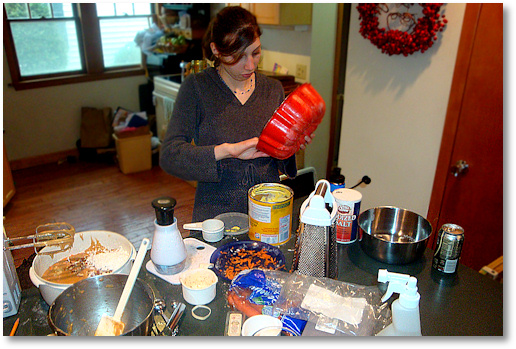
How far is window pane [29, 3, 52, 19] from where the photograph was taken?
3.46m

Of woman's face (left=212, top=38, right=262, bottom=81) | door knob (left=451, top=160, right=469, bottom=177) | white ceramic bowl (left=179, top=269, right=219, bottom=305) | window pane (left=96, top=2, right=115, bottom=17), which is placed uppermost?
window pane (left=96, top=2, right=115, bottom=17)

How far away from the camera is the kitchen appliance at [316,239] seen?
2.84 ft

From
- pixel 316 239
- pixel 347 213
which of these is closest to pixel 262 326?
pixel 316 239

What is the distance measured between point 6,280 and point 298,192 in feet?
3.04

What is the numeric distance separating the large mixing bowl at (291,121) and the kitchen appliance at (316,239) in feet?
0.65

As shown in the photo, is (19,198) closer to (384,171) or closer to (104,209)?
(104,209)

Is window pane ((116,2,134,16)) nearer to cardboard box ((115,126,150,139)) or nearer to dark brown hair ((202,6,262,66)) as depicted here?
cardboard box ((115,126,150,139))

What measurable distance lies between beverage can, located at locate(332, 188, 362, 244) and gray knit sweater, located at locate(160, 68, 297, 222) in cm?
31

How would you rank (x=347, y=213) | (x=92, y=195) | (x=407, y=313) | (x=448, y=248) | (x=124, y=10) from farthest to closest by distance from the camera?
(x=124, y=10)
(x=92, y=195)
(x=347, y=213)
(x=448, y=248)
(x=407, y=313)

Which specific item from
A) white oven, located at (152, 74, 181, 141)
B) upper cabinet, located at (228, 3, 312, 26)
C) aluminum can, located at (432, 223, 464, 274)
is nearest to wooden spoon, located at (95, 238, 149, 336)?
aluminum can, located at (432, 223, 464, 274)

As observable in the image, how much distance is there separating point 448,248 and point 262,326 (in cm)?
54

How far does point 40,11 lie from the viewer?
3.50 meters

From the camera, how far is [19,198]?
306cm

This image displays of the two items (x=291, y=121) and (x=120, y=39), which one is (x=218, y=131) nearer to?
(x=291, y=121)
